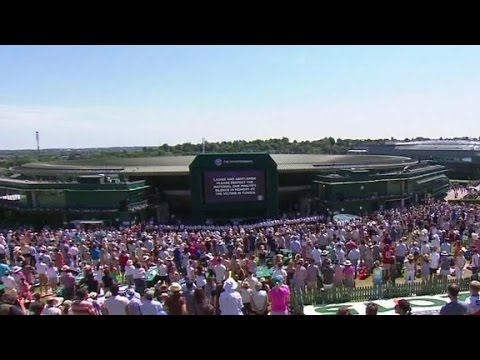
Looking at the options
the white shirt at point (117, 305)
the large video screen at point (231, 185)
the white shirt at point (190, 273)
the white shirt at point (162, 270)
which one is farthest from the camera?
the large video screen at point (231, 185)

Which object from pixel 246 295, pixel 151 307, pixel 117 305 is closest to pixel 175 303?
pixel 151 307

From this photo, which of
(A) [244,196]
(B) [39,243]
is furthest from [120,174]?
(B) [39,243]

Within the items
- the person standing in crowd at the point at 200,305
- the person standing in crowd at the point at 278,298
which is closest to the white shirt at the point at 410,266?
the person standing in crowd at the point at 278,298

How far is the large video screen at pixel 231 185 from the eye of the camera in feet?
106

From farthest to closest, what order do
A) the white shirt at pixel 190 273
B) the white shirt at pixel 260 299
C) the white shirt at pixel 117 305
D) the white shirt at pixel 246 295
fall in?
the white shirt at pixel 190 273
the white shirt at pixel 246 295
the white shirt at pixel 260 299
the white shirt at pixel 117 305

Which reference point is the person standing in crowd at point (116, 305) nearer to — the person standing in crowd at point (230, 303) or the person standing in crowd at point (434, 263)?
the person standing in crowd at point (230, 303)

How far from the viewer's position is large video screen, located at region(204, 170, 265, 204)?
106ft

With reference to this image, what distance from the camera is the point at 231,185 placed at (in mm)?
32344

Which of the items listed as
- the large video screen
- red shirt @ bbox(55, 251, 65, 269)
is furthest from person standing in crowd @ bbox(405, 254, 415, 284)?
the large video screen

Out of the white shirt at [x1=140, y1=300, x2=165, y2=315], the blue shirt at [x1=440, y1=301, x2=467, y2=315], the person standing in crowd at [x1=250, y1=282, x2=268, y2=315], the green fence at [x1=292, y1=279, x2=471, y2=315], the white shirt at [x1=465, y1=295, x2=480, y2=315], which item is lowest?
the green fence at [x1=292, y1=279, x2=471, y2=315]

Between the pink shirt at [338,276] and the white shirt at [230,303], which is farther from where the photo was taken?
the pink shirt at [338,276]

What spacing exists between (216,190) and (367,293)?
20.9 meters

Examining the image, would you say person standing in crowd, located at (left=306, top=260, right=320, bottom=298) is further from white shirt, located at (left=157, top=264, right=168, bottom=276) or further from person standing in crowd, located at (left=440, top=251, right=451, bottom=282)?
white shirt, located at (left=157, top=264, right=168, bottom=276)
